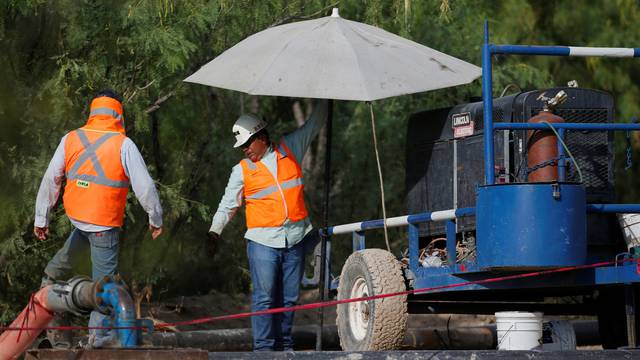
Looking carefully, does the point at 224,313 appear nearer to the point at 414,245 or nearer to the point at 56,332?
the point at 414,245

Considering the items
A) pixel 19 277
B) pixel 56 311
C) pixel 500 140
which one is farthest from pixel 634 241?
pixel 19 277

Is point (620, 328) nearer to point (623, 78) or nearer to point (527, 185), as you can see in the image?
point (527, 185)

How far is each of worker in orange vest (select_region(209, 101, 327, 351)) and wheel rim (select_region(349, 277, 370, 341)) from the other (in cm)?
→ 43

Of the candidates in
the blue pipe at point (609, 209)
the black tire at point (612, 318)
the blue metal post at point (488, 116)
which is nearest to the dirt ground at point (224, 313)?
the black tire at point (612, 318)

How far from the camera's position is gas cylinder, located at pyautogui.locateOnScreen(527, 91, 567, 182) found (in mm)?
8047

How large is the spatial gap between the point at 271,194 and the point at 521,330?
224 cm

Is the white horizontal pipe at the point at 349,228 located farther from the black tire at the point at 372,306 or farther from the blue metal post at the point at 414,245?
the blue metal post at the point at 414,245

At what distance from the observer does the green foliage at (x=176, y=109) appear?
439 inches

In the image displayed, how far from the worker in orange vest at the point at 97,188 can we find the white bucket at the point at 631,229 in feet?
10.3

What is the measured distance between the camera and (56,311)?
25.0ft

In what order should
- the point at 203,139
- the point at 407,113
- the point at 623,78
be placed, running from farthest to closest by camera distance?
the point at 623,78 < the point at 407,113 < the point at 203,139

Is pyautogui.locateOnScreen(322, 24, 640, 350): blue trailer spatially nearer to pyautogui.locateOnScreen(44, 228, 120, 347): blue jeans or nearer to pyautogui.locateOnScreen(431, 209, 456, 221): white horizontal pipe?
pyautogui.locateOnScreen(431, 209, 456, 221): white horizontal pipe

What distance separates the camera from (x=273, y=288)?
9125mm

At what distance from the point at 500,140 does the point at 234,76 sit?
6.52 ft
